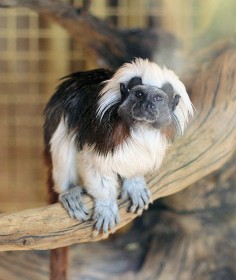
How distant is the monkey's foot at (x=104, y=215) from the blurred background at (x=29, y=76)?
1273 millimetres

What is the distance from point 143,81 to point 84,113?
30cm

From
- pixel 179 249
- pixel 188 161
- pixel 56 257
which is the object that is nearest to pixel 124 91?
pixel 188 161

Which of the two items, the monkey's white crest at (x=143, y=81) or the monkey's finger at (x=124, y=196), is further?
the monkey's finger at (x=124, y=196)

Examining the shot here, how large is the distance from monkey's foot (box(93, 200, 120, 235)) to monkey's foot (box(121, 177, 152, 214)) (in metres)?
0.07

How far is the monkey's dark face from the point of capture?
1690 millimetres

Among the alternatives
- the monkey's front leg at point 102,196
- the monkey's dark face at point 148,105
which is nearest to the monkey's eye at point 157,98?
the monkey's dark face at point 148,105

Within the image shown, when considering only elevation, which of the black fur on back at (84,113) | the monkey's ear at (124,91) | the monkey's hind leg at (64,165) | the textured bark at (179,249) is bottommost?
the textured bark at (179,249)

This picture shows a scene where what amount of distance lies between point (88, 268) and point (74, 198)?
2.84 ft

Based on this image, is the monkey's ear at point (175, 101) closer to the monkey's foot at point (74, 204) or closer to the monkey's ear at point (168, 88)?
the monkey's ear at point (168, 88)

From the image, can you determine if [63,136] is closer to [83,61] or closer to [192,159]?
[192,159]

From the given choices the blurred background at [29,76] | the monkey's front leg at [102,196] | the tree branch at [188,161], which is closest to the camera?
the tree branch at [188,161]

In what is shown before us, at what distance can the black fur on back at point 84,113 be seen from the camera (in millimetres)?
1779

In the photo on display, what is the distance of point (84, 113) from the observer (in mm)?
1944

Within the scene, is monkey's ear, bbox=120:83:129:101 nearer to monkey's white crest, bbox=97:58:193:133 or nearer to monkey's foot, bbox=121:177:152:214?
monkey's white crest, bbox=97:58:193:133
